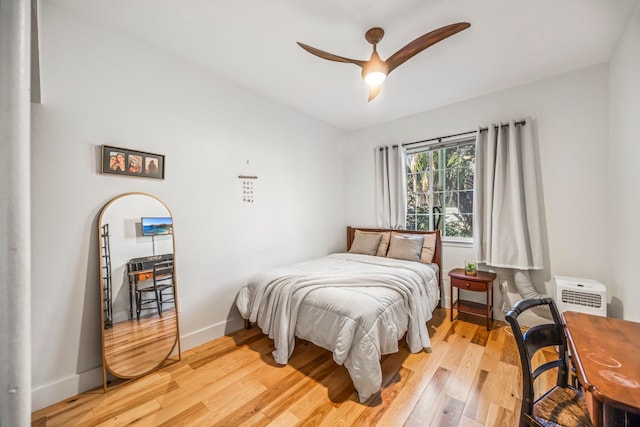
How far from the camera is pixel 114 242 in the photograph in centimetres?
195

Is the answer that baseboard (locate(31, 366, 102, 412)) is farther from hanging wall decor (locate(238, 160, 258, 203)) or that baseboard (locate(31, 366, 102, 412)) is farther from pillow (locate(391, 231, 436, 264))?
pillow (locate(391, 231, 436, 264))

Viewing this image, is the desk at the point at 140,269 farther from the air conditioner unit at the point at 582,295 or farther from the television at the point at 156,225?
the air conditioner unit at the point at 582,295

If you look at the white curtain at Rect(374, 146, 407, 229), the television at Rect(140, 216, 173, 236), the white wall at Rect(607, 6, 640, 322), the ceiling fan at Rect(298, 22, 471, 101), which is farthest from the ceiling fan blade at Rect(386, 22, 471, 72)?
the television at Rect(140, 216, 173, 236)

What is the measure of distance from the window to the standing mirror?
312cm

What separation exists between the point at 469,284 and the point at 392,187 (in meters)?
1.60

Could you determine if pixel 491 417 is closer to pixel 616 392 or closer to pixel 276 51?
pixel 616 392

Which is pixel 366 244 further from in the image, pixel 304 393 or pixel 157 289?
pixel 157 289

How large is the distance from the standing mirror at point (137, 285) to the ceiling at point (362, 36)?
1367mm

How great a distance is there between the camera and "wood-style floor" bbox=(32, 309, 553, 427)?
1.59m

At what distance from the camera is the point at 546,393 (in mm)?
1183

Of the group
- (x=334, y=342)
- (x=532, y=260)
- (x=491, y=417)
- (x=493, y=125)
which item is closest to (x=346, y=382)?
(x=334, y=342)

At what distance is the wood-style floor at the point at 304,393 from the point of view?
5.22 ft

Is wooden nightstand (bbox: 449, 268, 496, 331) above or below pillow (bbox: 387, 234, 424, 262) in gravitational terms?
below

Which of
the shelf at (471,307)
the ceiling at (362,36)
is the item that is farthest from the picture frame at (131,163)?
the shelf at (471,307)
